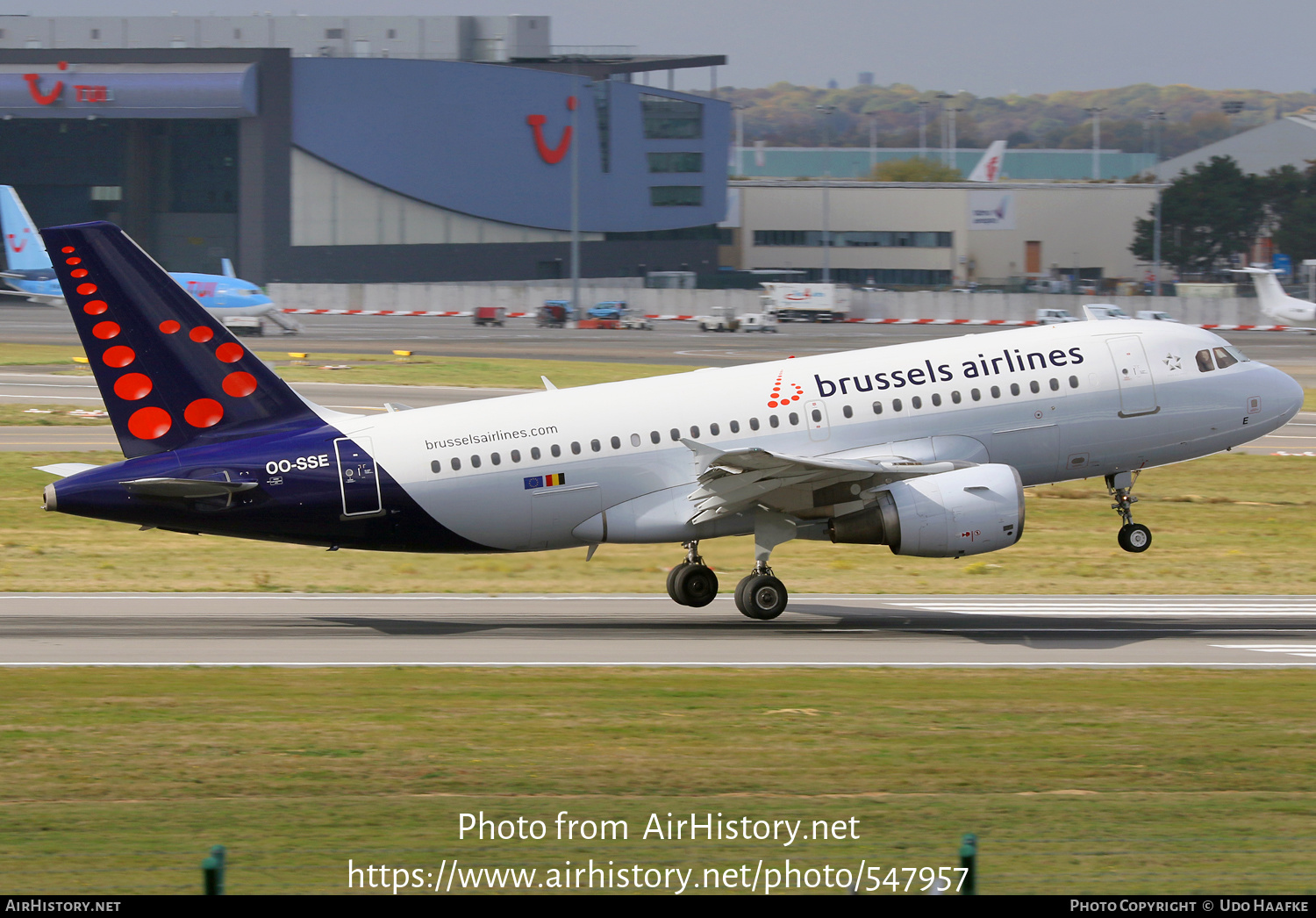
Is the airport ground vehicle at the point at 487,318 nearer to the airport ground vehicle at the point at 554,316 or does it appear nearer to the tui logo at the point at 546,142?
the airport ground vehicle at the point at 554,316

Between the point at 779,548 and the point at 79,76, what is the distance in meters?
118

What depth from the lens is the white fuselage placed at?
93.4ft

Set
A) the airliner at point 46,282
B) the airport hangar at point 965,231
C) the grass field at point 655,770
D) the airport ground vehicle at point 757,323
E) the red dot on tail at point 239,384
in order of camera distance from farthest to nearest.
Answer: the airport hangar at point 965,231 → the airport ground vehicle at point 757,323 → the airliner at point 46,282 → the red dot on tail at point 239,384 → the grass field at point 655,770

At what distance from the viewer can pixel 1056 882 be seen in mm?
11703

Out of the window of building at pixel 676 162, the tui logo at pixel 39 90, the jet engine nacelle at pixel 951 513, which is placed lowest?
the jet engine nacelle at pixel 951 513

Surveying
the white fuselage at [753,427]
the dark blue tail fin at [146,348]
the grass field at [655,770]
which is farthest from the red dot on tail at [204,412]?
the grass field at [655,770]

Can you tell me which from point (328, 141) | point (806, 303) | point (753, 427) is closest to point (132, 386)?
point (753, 427)

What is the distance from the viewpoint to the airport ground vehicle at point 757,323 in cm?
11219

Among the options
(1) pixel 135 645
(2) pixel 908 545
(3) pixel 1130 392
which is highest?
(3) pixel 1130 392

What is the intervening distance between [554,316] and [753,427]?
3568 inches

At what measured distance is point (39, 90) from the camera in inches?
5349

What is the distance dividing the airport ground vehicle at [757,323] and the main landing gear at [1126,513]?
8115cm
